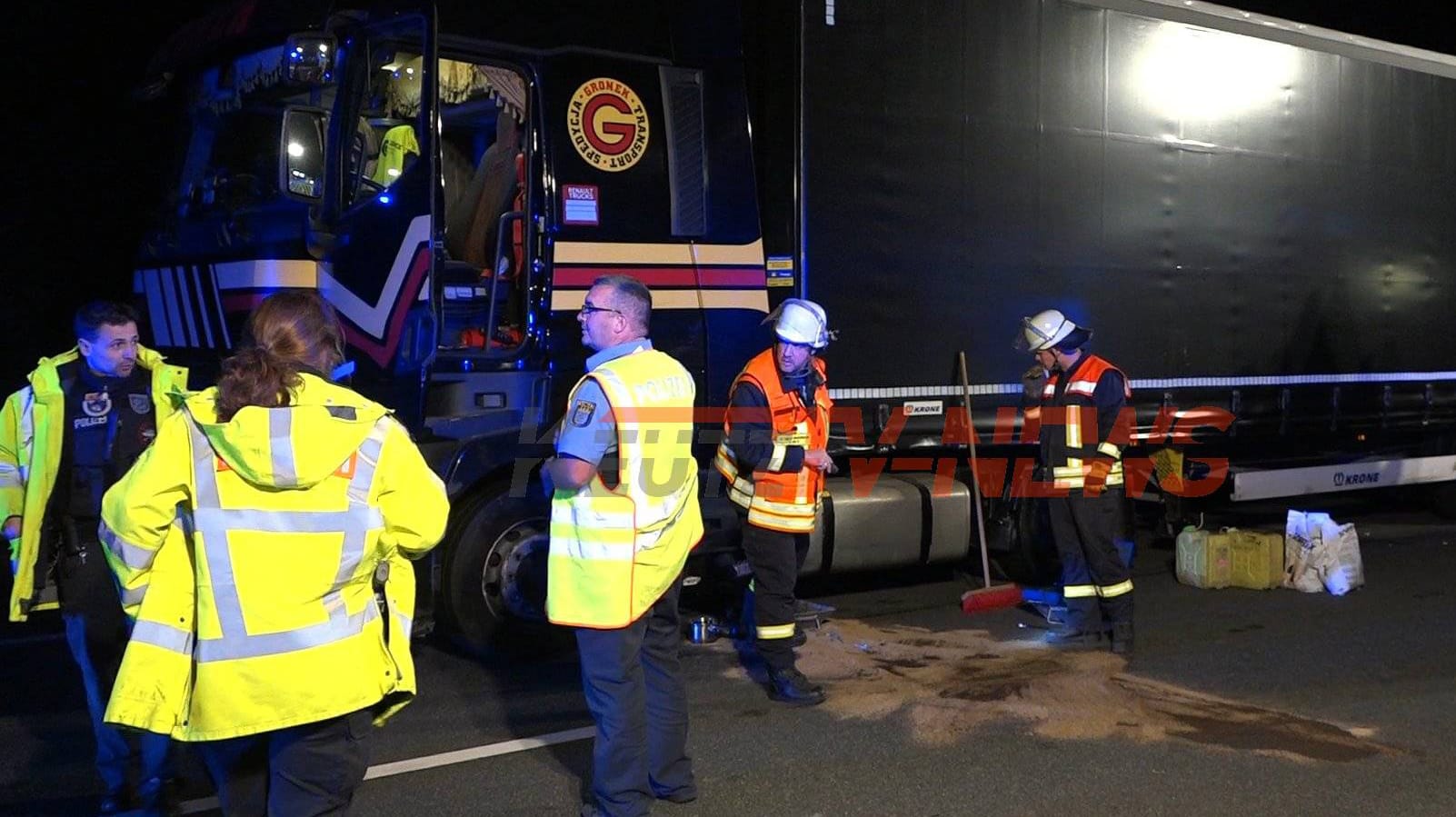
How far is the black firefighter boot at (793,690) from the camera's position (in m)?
5.64

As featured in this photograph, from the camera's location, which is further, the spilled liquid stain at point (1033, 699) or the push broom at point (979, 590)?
the push broom at point (979, 590)

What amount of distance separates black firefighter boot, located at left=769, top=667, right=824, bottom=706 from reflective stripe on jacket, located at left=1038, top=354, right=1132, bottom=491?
1.86 meters

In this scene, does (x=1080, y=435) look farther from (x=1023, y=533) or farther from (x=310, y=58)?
(x=310, y=58)

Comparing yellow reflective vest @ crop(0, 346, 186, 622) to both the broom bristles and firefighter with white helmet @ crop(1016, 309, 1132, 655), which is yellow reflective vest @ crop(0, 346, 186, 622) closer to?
firefighter with white helmet @ crop(1016, 309, 1132, 655)

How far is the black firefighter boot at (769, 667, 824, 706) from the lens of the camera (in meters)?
5.64

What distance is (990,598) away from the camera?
297 inches

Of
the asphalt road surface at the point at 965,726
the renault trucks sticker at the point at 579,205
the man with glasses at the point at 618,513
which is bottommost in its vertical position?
the asphalt road surface at the point at 965,726

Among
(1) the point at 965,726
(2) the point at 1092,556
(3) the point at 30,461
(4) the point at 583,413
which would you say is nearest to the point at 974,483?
(2) the point at 1092,556

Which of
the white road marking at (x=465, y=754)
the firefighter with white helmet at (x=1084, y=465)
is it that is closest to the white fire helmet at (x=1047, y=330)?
the firefighter with white helmet at (x=1084, y=465)

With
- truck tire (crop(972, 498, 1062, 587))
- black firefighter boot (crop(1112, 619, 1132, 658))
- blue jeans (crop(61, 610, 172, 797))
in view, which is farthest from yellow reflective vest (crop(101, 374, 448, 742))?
truck tire (crop(972, 498, 1062, 587))

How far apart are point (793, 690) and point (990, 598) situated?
7.46 ft

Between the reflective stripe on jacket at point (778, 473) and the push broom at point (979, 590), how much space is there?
6.21ft

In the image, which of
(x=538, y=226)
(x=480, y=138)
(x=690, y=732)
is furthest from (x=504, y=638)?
(x=480, y=138)

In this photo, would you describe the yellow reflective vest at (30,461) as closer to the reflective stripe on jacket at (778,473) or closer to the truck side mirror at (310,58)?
the truck side mirror at (310,58)
